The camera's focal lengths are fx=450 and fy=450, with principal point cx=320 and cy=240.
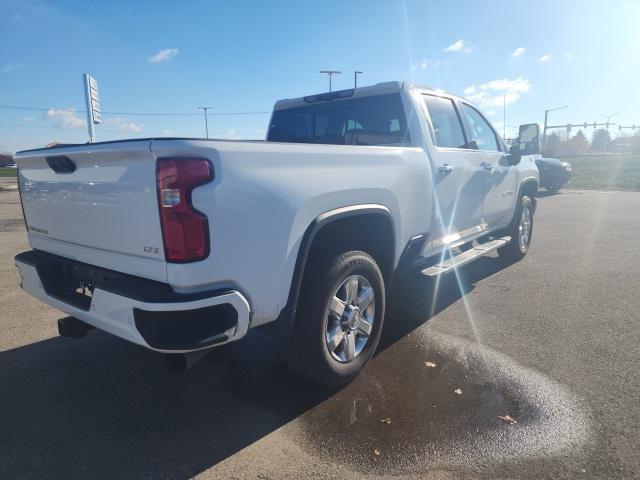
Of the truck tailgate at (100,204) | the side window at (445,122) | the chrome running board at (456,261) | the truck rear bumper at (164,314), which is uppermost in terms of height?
the side window at (445,122)

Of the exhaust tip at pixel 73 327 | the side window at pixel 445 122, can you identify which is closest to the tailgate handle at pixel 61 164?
the exhaust tip at pixel 73 327

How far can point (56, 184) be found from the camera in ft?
8.91

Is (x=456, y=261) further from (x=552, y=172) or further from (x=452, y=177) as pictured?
A: (x=552, y=172)

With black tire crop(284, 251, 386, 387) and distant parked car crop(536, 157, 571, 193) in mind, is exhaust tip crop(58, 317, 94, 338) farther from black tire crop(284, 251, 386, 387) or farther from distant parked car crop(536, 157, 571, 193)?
distant parked car crop(536, 157, 571, 193)

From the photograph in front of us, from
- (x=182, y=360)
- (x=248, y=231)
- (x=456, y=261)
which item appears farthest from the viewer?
(x=456, y=261)

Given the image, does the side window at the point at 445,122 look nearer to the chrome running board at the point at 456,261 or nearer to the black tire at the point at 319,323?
the chrome running board at the point at 456,261

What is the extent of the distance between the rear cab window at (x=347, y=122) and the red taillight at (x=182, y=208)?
7.50 ft

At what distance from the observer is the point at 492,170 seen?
16.5ft

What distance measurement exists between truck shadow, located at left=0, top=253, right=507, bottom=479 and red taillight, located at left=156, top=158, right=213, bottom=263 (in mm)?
1125

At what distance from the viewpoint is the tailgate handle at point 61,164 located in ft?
8.29

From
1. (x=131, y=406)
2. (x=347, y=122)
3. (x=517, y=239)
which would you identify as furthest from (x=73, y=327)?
(x=517, y=239)

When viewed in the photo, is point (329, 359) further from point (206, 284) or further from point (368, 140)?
point (368, 140)

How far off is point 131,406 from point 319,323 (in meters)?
1.31

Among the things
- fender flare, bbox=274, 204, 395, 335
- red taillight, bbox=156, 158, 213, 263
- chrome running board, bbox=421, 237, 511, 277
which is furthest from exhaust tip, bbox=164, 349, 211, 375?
chrome running board, bbox=421, 237, 511, 277
